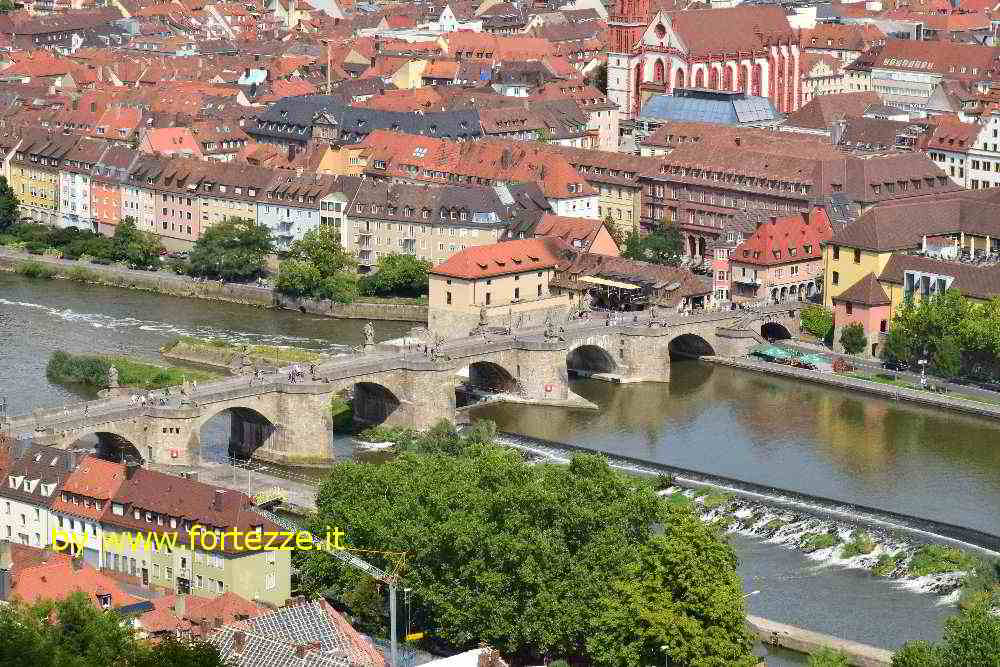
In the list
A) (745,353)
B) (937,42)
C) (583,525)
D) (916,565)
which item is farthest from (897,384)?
(937,42)

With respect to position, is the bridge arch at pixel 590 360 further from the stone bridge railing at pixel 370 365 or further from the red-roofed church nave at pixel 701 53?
the red-roofed church nave at pixel 701 53

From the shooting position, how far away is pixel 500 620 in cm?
6425

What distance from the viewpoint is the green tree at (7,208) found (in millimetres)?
119250

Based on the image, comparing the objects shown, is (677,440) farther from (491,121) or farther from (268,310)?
(491,121)

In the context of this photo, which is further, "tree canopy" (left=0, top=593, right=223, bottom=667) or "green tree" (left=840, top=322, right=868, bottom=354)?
"green tree" (left=840, top=322, right=868, bottom=354)

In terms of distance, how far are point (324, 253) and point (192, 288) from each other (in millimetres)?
6027

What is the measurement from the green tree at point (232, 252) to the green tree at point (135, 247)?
6.82 feet

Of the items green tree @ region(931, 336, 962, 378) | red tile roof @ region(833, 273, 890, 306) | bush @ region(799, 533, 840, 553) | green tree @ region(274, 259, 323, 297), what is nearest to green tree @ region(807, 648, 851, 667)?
bush @ region(799, 533, 840, 553)

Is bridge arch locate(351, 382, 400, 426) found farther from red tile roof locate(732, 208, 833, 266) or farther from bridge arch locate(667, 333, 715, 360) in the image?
red tile roof locate(732, 208, 833, 266)

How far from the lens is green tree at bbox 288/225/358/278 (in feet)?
347

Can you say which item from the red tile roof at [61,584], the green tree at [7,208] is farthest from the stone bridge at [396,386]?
the green tree at [7,208]

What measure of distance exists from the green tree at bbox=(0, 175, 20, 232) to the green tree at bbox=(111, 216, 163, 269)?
650 centimetres

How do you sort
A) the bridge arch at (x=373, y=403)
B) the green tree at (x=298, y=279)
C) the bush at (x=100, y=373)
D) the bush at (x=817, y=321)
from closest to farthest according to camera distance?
the bridge arch at (x=373, y=403)
the bush at (x=100, y=373)
the bush at (x=817, y=321)
the green tree at (x=298, y=279)

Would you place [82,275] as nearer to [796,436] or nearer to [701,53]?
[796,436]
